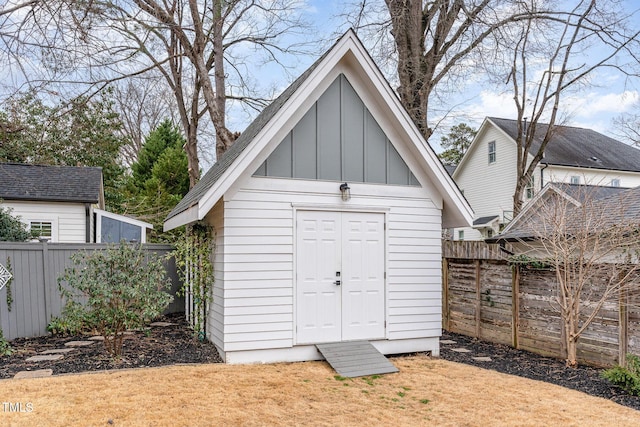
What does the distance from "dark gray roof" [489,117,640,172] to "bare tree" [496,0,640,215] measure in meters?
3.35

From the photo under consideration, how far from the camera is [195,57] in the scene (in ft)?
50.0

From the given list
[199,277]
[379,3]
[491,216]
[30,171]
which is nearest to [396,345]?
[199,277]

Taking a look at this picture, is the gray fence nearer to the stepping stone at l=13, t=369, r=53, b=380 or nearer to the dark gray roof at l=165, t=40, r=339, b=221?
the dark gray roof at l=165, t=40, r=339, b=221

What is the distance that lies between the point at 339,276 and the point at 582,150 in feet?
68.7

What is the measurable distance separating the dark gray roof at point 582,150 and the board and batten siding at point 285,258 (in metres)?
15.9

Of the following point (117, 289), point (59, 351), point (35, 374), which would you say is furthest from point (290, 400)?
point (59, 351)

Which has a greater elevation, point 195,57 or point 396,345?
point 195,57

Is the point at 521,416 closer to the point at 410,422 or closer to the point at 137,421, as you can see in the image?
the point at 410,422

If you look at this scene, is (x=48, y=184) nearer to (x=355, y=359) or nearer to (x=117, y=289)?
(x=117, y=289)

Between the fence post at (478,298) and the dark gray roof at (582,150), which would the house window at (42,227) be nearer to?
the fence post at (478,298)

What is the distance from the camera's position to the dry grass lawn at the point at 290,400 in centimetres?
456

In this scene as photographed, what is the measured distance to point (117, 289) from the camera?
648 cm

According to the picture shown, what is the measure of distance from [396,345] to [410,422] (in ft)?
9.67

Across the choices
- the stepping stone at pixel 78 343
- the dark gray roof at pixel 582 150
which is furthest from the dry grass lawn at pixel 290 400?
the dark gray roof at pixel 582 150
